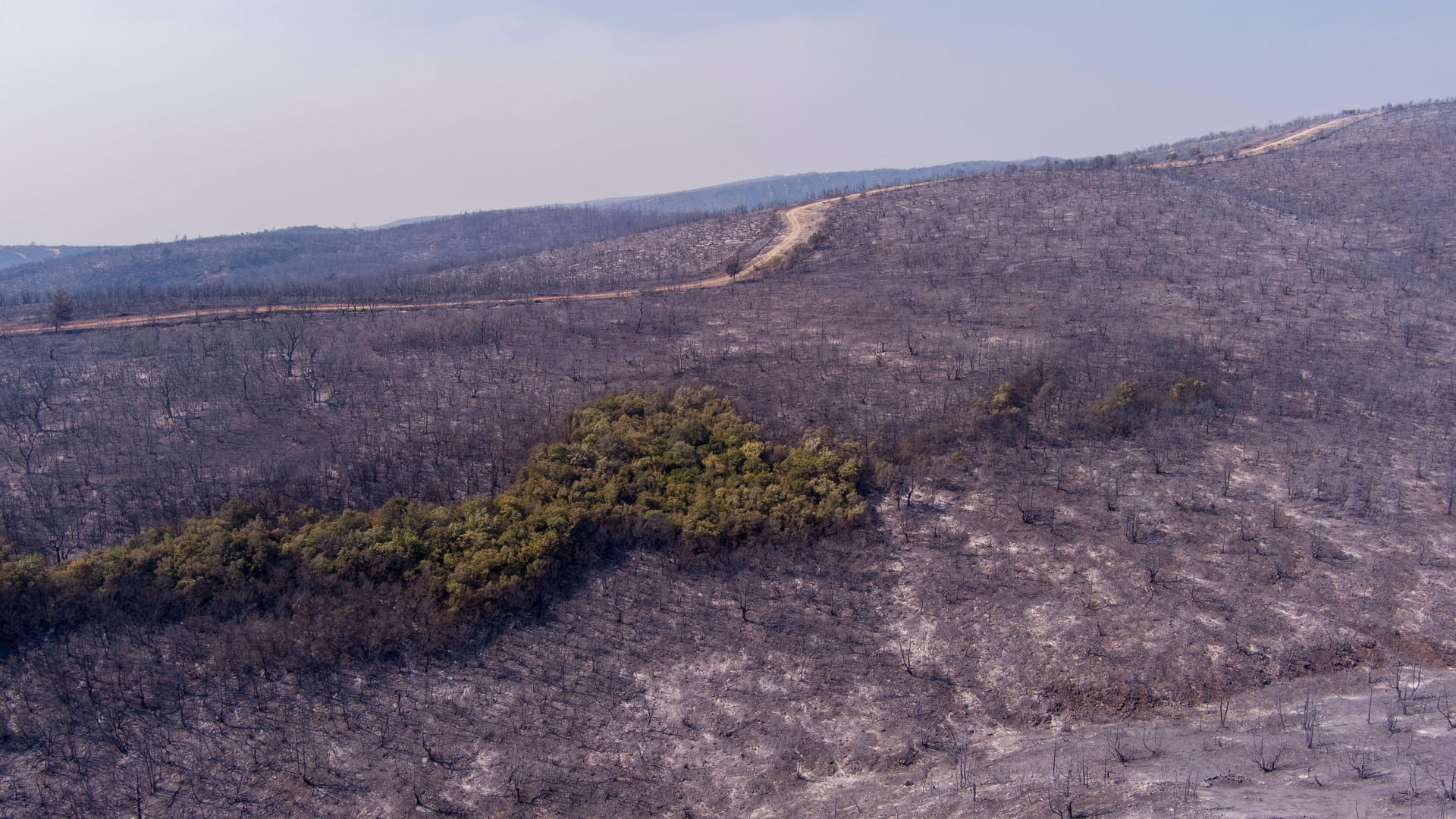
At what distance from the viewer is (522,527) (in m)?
18.4

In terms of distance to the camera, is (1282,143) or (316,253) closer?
(1282,143)

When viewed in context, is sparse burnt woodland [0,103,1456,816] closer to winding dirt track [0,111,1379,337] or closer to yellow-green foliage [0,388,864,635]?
yellow-green foliage [0,388,864,635]

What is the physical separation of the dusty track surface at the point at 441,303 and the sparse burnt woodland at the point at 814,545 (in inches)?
80.0

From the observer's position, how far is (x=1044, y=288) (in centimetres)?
3472

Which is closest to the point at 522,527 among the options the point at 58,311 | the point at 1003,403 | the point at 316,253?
the point at 1003,403

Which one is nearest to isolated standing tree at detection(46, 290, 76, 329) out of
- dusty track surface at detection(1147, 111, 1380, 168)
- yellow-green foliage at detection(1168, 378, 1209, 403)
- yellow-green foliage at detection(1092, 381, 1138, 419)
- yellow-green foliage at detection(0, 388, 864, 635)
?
yellow-green foliage at detection(0, 388, 864, 635)

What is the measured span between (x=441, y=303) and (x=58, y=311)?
1690 centimetres

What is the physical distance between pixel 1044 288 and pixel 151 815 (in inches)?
1356

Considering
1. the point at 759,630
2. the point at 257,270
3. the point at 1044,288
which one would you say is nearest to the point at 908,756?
the point at 759,630

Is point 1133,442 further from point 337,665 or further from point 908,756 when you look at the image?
point 337,665

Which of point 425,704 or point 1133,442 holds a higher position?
point 1133,442

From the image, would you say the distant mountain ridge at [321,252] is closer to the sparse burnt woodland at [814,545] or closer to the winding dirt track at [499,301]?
the winding dirt track at [499,301]

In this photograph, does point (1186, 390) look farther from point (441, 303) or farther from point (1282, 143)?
point (1282, 143)

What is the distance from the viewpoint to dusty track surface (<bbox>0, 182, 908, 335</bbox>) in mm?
35531
